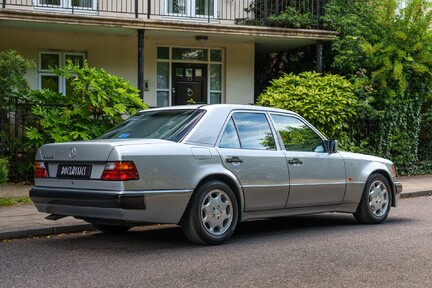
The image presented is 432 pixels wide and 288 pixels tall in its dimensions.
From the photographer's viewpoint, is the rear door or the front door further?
the front door

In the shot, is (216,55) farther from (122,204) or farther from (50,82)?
(122,204)

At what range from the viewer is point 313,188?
9.05 metres

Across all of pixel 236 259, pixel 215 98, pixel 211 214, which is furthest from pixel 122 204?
pixel 215 98

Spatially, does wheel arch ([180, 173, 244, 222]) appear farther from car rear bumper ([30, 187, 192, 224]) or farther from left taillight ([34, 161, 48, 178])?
left taillight ([34, 161, 48, 178])

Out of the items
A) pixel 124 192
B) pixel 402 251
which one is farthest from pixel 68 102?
pixel 402 251

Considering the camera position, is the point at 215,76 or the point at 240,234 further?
the point at 215,76

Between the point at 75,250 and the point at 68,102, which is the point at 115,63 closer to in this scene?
the point at 68,102

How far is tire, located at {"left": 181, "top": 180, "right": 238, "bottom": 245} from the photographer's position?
7.69 m

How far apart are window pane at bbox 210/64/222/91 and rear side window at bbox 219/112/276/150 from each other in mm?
11067

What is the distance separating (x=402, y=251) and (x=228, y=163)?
2.18 meters

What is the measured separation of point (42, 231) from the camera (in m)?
8.86

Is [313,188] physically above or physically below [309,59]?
below

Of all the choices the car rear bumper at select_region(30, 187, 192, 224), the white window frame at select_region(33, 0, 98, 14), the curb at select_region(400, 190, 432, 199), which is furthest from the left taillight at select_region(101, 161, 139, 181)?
the white window frame at select_region(33, 0, 98, 14)

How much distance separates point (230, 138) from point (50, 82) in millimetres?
10786
